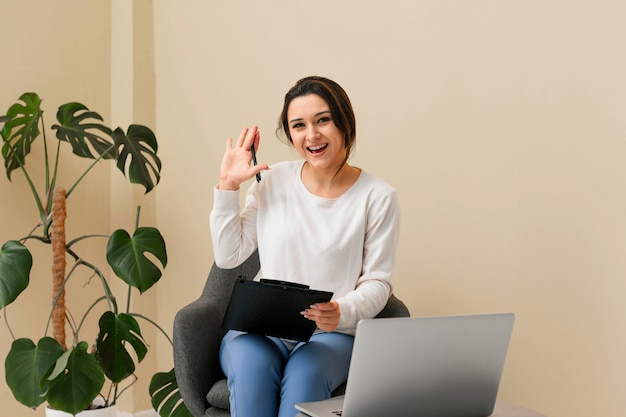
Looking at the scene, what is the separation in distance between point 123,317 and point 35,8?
1.34 metres

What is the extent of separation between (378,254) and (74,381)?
1095mm

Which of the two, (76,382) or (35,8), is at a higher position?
(35,8)

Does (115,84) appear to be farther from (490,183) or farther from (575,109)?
(575,109)

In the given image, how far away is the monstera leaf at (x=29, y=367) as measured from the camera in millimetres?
2451

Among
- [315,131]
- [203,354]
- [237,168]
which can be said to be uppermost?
[315,131]

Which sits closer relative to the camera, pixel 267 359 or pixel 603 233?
pixel 267 359

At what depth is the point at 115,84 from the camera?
3.29m

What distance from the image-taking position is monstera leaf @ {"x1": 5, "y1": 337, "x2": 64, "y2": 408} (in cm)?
245

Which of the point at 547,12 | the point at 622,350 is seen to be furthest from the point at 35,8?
the point at 622,350

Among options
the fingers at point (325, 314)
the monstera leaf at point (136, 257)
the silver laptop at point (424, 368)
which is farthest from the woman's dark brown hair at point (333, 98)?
the monstera leaf at point (136, 257)

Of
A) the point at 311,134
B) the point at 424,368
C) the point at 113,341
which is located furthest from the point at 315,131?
the point at 113,341

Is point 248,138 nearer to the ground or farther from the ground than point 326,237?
farther from the ground

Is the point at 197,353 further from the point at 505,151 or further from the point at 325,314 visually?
the point at 505,151

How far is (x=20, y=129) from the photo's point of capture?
111 inches
